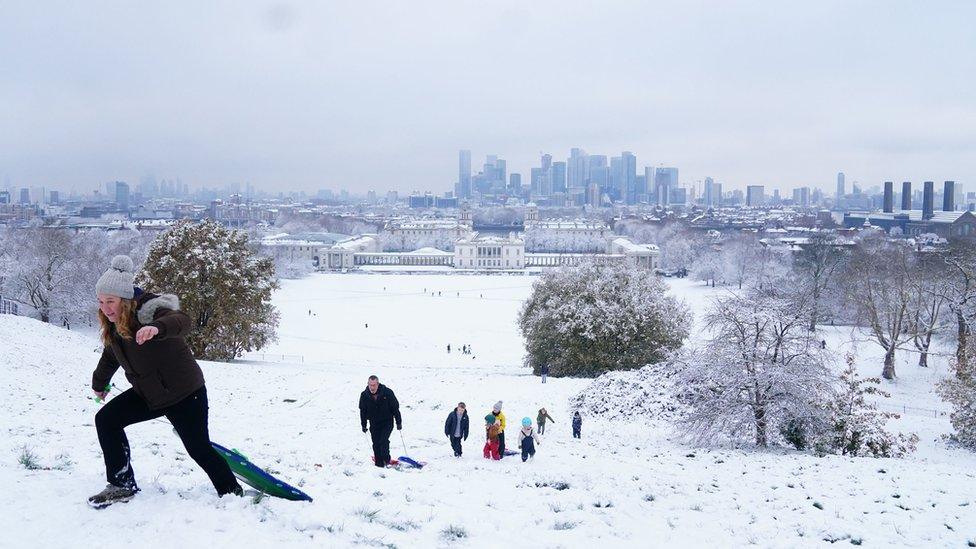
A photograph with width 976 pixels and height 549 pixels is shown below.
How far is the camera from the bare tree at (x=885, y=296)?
27703 mm

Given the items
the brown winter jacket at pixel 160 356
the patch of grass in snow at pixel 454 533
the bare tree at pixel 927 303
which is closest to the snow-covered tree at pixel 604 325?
the bare tree at pixel 927 303

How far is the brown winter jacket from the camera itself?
461 cm

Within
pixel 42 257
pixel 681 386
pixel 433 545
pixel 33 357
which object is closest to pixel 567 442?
pixel 681 386

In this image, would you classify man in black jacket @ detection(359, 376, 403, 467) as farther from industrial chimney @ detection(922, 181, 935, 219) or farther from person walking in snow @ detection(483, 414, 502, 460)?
industrial chimney @ detection(922, 181, 935, 219)

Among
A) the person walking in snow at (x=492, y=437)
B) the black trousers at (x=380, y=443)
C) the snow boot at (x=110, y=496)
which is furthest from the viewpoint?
the person walking in snow at (x=492, y=437)

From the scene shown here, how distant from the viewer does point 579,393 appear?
1681 centimetres

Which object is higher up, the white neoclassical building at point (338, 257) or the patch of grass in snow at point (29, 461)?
the patch of grass in snow at point (29, 461)

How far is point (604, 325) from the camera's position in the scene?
2319 cm

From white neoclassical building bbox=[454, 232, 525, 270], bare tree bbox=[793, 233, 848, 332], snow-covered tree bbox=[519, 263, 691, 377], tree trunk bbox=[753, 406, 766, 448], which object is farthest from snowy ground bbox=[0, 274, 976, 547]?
white neoclassical building bbox=[454, 232, 525, 270]

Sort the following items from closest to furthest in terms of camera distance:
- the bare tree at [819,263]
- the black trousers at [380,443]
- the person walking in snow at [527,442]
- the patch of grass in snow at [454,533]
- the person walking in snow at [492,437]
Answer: the patch of grass in snow at [454,533]
the black trousers at [380,443]
the person walking in snow at [527,442]
the person walking in snow at [492,437]
the bare tree at [819,263]

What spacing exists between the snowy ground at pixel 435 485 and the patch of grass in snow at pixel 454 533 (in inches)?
0.9

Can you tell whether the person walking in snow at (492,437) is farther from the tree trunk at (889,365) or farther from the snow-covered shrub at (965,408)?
the tree trunk at (889,365)

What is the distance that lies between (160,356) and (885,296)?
30.6 m

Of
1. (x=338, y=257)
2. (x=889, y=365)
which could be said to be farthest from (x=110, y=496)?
(x=338, y=257)
